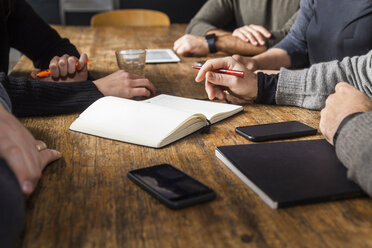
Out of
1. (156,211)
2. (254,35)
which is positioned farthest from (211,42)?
(156,211)

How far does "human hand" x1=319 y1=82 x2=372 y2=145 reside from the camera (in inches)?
30.7

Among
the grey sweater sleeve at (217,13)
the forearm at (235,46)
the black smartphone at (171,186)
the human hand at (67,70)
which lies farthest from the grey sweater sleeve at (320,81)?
the grey sweater sleeve at (217,13)

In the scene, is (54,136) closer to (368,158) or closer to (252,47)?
(368,158)

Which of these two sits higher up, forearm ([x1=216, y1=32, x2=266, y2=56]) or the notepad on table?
forearm ([x1=216, y1=32, x2=266, y2=56])

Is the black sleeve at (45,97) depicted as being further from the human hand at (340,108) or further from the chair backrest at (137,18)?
the chair backrest at (137,18)

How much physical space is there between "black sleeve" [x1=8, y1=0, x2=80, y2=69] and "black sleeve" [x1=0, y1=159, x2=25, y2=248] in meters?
1.12

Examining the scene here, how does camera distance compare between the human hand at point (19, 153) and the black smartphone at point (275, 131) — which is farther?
the black smartphone at point (275, 131)

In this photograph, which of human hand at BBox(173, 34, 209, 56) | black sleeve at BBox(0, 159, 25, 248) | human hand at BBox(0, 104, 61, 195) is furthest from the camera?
human hand at BBox(173, 34, 209, 56)

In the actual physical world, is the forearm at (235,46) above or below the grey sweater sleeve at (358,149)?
below

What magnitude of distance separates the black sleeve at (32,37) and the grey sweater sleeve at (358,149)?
118cm

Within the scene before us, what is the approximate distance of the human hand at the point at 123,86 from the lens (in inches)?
43.5

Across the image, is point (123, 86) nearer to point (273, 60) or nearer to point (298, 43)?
point (273, 60)

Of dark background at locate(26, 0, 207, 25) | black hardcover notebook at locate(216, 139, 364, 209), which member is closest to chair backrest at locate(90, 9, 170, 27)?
dark background at locate(26, 0, 207, 25)

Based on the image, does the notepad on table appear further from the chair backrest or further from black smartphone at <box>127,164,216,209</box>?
the chair backrest
